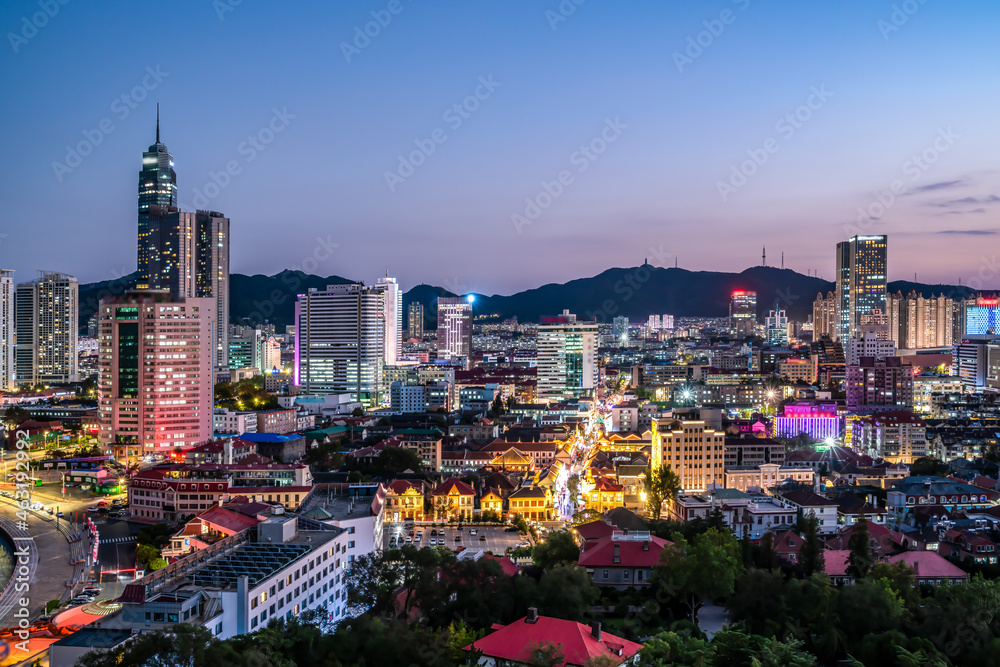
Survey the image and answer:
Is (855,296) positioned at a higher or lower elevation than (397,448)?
higher

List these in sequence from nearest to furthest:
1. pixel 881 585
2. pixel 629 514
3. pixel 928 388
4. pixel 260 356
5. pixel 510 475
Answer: pixel 881 585, pixel 629 514, pixel 510 475, pixel 928 388, pixel 260 356

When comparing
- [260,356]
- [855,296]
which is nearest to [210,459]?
[260,356]

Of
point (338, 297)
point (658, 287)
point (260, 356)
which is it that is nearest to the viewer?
point (338, 297)

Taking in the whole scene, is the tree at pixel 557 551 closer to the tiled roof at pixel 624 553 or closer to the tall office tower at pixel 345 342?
the tiled roof at pixel 624 553

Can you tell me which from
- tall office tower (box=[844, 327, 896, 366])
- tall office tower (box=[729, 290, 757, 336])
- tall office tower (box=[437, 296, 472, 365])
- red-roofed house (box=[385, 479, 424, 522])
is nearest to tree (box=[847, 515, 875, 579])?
red-roofed house (box=[385, 479, 424, 522])

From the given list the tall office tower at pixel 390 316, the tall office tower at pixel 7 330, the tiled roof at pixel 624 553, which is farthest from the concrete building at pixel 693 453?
the tall office tower at pixel 7 330

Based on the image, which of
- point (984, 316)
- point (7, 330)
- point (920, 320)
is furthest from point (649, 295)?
point (7, 330)

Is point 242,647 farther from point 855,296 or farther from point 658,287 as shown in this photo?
point 658,287

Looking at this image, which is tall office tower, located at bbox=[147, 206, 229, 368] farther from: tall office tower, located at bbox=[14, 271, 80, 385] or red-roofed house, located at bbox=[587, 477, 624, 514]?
red-roofed house, located at bbox=[587, 477, 624, 514]
